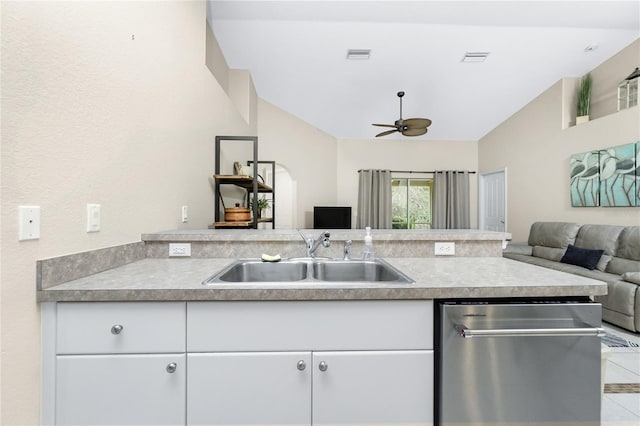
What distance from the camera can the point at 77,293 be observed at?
1.03 m

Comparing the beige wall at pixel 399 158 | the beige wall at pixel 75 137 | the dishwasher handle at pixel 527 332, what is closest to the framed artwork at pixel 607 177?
the beige wall at pixel 399 158

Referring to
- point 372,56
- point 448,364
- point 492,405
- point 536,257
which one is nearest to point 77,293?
point 448,364

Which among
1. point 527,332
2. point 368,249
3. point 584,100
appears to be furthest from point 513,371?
point 584,100

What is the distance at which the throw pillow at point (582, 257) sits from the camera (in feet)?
11.8

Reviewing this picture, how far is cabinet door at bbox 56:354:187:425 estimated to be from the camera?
1021mm

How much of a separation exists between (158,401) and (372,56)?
4279 millimetres

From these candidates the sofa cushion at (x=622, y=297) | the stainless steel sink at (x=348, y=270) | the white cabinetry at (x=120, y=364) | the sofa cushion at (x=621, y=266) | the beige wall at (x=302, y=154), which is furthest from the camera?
the beige wall at (x=302, y=154)

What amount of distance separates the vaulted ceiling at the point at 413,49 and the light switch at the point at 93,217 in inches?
111

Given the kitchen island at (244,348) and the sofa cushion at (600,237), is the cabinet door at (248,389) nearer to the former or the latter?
the kitchen island at (244,348)

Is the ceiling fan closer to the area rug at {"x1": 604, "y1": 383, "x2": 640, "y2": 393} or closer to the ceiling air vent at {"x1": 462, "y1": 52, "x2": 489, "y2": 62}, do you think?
the ceiling air vent at {"x1": 462, "y1": 52, "x2": 489, "y2": 62}

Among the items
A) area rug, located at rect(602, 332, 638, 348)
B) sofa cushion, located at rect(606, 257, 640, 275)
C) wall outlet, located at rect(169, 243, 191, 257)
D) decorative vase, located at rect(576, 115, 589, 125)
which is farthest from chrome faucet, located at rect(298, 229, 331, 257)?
decorative vase, located at rect(576, 115, 589, 125)

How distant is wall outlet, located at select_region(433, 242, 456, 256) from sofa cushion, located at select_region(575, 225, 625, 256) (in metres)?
3.20

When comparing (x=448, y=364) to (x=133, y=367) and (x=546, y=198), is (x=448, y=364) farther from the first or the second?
(x=546, y=198)

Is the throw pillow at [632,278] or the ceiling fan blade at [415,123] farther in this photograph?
the ceiling fan blade at [415,123]
